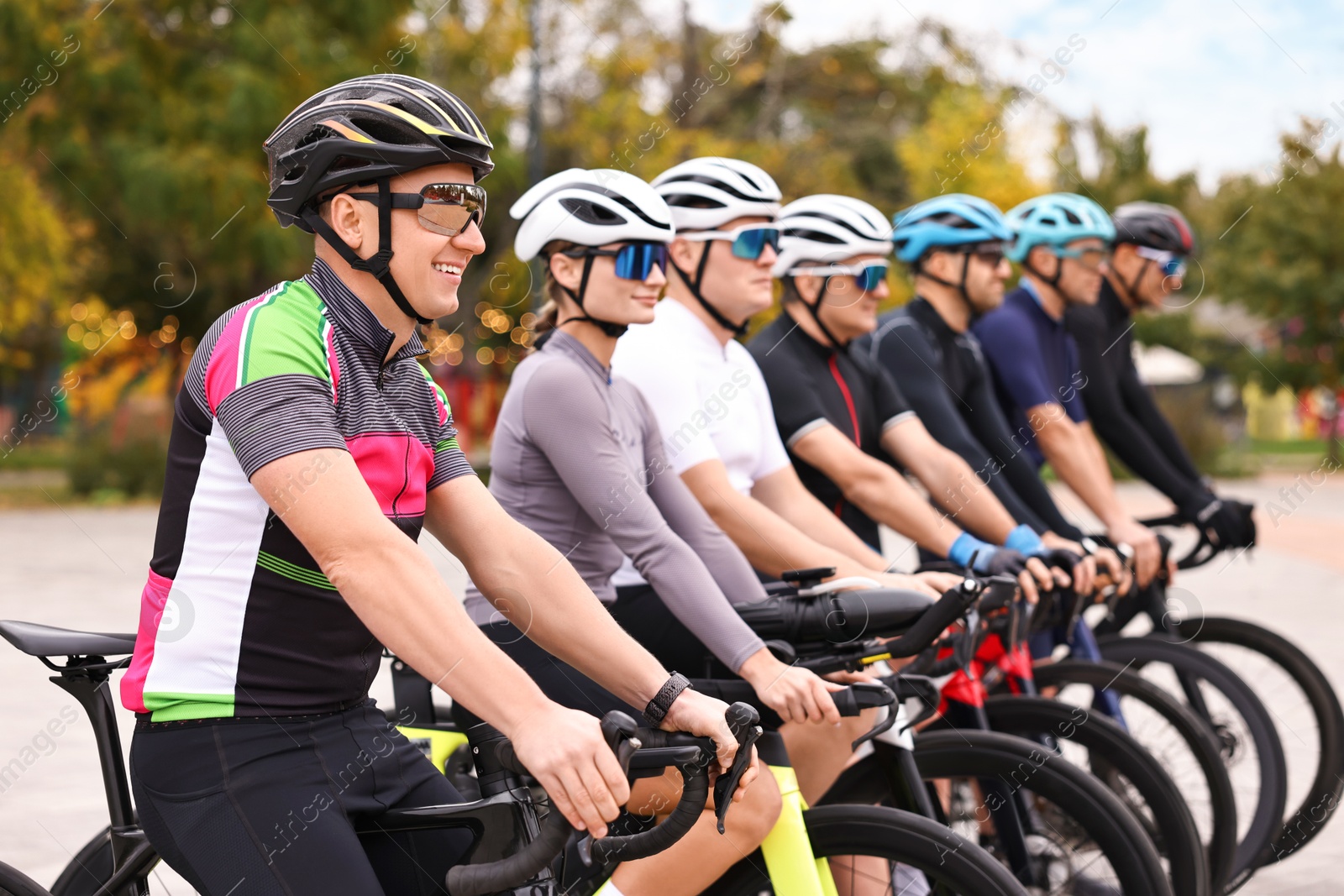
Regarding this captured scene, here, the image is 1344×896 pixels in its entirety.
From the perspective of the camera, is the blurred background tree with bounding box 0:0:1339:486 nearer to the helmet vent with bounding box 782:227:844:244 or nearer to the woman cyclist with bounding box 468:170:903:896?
the helmet vent with bounding box 782:227:844:244

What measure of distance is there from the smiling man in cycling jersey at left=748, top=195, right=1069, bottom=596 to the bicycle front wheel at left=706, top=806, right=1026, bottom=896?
5.07 ft

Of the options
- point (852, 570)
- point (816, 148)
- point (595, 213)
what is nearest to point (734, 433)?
point (852, 570)

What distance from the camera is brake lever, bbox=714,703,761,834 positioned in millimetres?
2094

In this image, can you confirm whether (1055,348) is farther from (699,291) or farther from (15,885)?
(15,885)

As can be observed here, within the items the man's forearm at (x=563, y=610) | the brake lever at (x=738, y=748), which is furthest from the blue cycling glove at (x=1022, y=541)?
the brake lever at (x=738, y=748)

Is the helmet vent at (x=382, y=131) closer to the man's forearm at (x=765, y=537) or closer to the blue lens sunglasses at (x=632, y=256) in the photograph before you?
the blue lens sunglasses at (x=632, y=256)

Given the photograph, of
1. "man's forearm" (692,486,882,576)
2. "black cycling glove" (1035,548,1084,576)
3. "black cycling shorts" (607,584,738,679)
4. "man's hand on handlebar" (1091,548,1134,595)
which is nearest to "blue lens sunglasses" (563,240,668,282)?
"man's forearm" (692,486,882,576)

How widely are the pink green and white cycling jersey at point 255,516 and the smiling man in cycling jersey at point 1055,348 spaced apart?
3.78 meters

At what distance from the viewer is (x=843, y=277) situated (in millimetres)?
4359

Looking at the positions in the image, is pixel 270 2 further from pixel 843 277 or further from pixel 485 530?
pixel 485 530

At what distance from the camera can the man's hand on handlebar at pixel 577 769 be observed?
1.88 meters

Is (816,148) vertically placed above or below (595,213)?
above

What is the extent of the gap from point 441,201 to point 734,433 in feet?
5.75

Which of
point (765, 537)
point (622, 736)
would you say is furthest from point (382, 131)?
point (765, 537)
